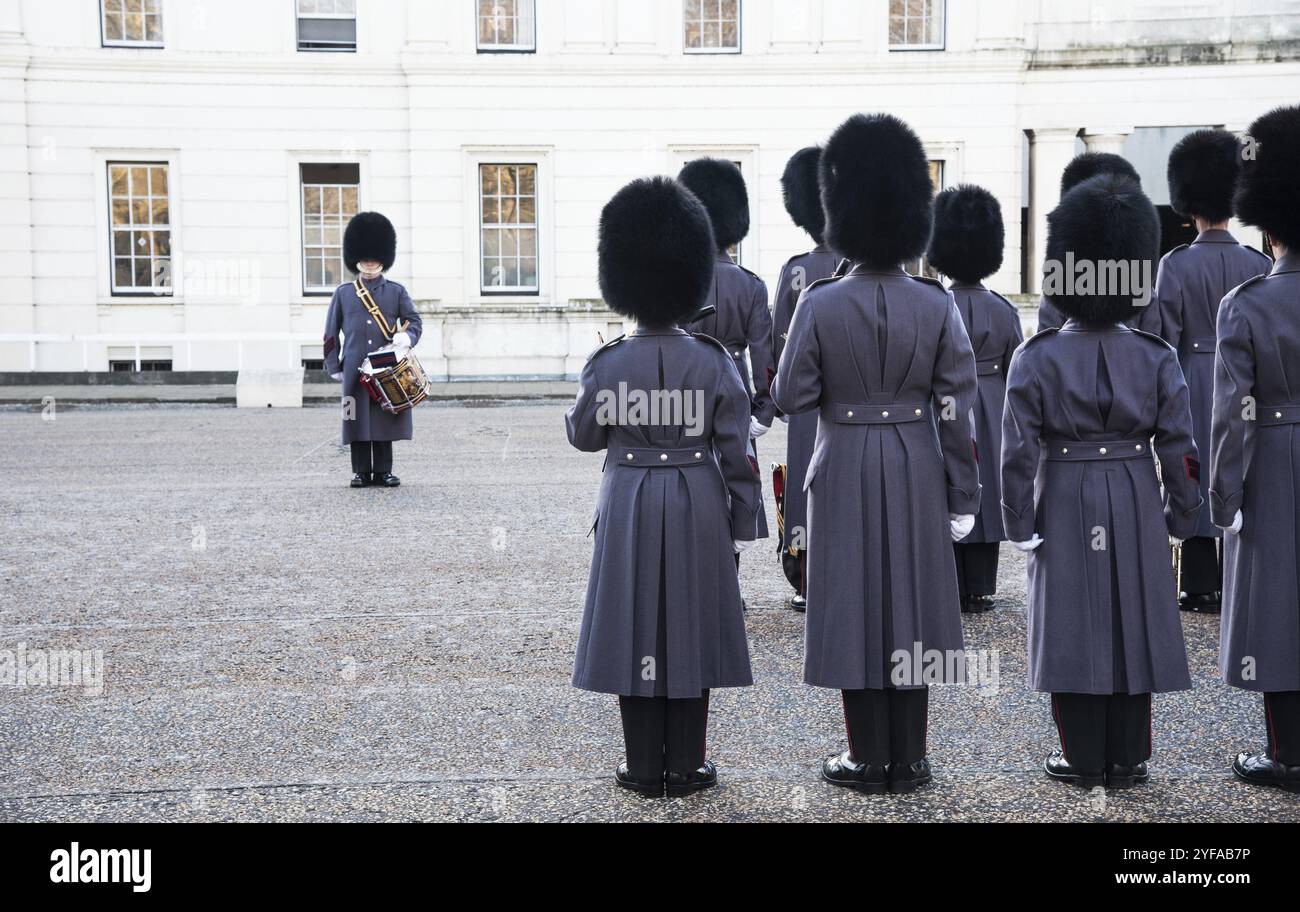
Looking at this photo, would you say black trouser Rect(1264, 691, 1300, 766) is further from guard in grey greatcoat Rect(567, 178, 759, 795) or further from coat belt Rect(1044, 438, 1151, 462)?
guard in grey greatcoat Rect(567, 178, 759, 795)

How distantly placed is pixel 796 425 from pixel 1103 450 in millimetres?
2318

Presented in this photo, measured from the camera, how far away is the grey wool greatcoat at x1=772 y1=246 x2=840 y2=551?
7.02m

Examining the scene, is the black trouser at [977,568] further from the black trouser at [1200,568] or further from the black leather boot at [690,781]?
the black leather boot at [690,781]

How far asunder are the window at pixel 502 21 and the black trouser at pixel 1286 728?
18.4 m

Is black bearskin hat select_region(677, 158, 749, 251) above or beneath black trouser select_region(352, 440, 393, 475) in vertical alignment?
above

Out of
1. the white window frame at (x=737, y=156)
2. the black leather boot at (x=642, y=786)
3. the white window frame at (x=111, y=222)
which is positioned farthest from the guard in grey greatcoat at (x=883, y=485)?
the white window frame at (x=111, y=222)

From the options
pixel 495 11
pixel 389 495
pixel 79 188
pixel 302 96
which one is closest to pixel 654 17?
pixel 495 11

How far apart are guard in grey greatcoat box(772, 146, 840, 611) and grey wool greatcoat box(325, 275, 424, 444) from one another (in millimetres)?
4507

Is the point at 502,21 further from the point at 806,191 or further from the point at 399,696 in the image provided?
the point at 399,696

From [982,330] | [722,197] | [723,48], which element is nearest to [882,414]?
[982,330]

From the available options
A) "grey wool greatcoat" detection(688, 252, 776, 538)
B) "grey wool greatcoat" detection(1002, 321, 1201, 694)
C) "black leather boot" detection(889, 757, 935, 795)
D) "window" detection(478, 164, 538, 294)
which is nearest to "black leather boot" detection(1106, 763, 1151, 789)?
"grey wool greatcoat" detection(1002, 321, 1201, 694)

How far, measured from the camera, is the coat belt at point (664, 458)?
190 inches

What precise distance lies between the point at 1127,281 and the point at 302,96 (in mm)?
18289

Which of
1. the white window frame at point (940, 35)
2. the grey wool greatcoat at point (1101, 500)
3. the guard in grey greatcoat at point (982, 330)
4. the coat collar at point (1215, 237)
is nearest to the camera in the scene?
the grey wool greatcoat at point (1101, 500)
